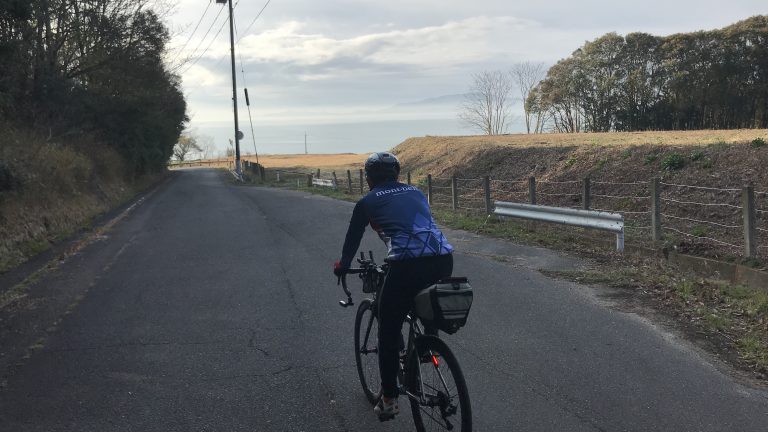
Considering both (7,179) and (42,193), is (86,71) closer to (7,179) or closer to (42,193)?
(42,193)

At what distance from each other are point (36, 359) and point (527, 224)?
9849 mm

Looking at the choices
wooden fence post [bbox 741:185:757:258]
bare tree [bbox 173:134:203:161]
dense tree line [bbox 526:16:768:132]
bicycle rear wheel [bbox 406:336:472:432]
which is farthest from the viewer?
bare tree [bbox 173:134:203:161]

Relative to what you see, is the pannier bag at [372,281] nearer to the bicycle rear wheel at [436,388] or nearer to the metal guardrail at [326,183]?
the bicycle rear wheel at [436,388]

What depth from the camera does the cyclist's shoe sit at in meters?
3.77

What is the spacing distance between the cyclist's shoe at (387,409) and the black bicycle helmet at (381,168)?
140cm

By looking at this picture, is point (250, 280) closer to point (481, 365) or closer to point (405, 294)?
point (481, 365)

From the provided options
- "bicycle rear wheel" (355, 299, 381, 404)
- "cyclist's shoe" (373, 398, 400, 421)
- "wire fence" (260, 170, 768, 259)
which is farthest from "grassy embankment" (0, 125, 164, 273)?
"wire fence" (260, 170, 768, 259)

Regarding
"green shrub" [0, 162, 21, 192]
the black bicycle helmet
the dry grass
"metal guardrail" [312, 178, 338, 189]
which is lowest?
"metal guardrail" [312, 178, 338, 189]

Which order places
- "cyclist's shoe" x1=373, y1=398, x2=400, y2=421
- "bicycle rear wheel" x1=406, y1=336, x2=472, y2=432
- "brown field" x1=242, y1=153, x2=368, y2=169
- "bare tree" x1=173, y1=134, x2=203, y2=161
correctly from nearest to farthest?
"bicycle rear wheel" x1=406, y1=336, x2=472, y2=432 → "cyclist's shoe" x1=373, y1=398, x2=400, y2=421 → "brown field" x1=242, y1=153, x2=368, y2=169 → "bare tree" x1=173, y1=134, x2=203, y2=161

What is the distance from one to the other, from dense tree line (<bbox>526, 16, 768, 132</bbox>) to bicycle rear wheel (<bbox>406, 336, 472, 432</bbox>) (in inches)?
1705

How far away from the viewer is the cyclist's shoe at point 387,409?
3.77 meters

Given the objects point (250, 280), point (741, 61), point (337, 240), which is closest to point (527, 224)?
point (337, 240)

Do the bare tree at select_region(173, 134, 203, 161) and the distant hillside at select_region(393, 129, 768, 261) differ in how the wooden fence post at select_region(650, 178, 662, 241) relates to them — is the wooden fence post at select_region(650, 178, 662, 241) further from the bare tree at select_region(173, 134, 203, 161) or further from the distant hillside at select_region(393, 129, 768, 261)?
the bare tree at select_region(173, 134, 203, 161)

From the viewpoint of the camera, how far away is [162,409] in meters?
4.27
